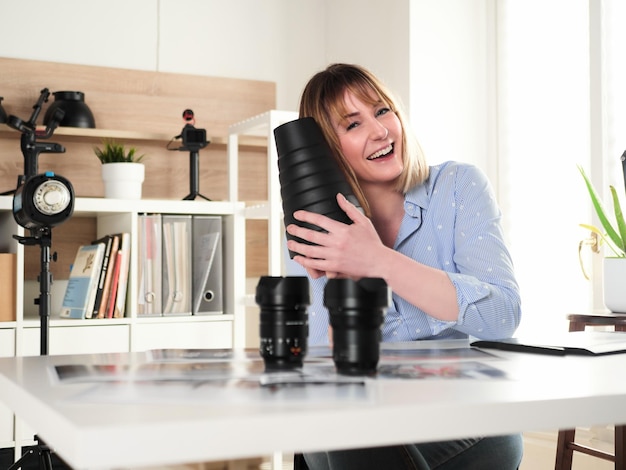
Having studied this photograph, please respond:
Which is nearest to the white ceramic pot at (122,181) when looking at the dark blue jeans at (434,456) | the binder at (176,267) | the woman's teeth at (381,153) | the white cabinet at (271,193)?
the binder at (176,267)

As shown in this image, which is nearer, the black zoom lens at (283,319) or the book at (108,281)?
the black zoom lens at (283,319)

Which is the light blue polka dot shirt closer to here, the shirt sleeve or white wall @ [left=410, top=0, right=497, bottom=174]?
the shirt sleeve

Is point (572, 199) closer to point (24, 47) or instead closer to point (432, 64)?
point (432, 64)

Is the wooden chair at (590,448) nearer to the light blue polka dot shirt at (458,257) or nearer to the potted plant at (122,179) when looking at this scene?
the light blue polka dot shirt at (458,257)

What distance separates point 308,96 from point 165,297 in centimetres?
139

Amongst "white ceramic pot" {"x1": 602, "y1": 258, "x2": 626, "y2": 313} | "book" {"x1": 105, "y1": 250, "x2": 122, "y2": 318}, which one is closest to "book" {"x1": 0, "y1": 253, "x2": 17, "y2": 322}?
"book" {"x1": 105, "y1": 250, "x2": 122, "y2": 318}

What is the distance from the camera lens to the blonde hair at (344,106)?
Result: 5.41ft

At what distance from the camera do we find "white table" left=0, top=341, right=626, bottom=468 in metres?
0.62

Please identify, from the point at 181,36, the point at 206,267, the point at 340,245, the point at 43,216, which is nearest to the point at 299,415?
the point at 340,245

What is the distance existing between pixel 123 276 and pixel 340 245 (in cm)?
170

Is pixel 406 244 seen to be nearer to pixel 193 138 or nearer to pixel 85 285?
pixel 85 285

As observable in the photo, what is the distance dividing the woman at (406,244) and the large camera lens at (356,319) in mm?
304

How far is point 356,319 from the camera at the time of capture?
2.97ft

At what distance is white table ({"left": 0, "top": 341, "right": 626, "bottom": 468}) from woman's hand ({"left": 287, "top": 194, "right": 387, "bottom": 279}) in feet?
1.39
